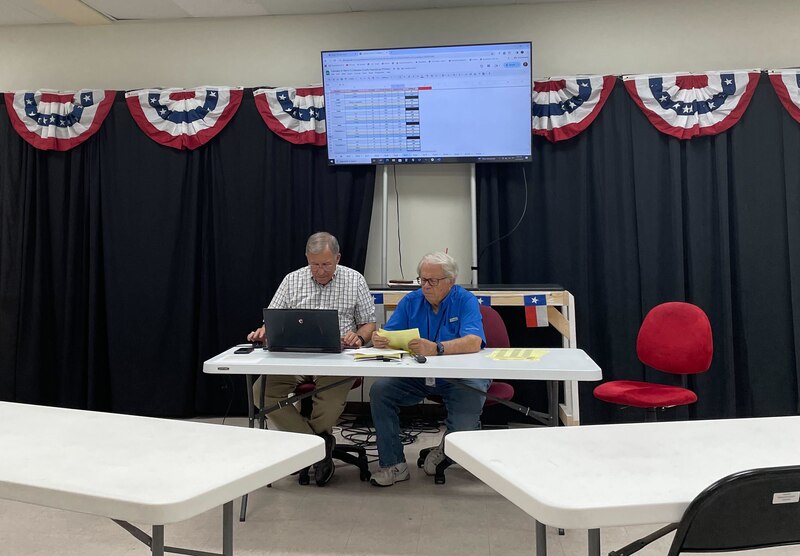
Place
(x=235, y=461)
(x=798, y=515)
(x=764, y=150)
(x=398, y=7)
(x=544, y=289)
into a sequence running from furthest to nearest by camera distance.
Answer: (x=398, y=7) → (x=764, y=150) → (x=544, y=289) → (x=235, y=461) → (x=798, y=515)

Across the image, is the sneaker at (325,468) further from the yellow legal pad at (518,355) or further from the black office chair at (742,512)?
the black office chair at (742,512)

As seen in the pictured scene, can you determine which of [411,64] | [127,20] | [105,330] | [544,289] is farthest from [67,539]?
[127,20]

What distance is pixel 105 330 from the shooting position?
4668 millimetres

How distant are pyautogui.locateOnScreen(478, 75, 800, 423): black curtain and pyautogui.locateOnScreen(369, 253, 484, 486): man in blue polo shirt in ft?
4.18

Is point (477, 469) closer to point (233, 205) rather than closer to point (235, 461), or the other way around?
point (235, 461)

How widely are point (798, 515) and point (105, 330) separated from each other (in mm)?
4492

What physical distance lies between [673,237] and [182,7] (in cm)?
364

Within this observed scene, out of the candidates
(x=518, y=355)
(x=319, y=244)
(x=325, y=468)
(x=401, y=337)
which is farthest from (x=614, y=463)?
(x=319, y=244)

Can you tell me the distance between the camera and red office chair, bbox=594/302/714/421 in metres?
3.24

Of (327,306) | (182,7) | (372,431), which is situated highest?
(182,7)

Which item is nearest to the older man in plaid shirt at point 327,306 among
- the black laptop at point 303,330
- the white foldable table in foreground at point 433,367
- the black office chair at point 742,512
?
the black laptop at point 303,330

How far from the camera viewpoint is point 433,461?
3311mm

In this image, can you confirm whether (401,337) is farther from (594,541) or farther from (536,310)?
(594,541)

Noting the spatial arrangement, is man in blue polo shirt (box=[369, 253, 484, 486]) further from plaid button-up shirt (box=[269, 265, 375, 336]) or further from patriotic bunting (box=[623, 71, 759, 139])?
patriotic bunting (box=[623, 71, 759, 139])
